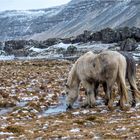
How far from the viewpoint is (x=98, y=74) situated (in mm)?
17234

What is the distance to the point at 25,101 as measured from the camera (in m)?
21.1

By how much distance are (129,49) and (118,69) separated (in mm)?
74387

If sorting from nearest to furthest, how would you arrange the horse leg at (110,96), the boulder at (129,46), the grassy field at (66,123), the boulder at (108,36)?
the grassy field at (66,123)
the horse leg at (110,96)
the boulder at (129,46)
the boulder at (108,36)

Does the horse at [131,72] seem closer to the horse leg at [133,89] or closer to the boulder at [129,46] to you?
the horse leg at [133,89]

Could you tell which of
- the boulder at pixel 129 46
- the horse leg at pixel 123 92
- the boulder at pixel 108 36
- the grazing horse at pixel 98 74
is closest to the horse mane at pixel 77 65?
the grazing horse at pixel 98 74

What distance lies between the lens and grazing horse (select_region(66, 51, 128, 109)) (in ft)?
54.5

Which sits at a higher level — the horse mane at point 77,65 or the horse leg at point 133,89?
the horse mane at point 77,65

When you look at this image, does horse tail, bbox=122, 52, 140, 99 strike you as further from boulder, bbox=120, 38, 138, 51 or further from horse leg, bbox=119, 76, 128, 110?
boulder, bbox=120, 38, 138, 51

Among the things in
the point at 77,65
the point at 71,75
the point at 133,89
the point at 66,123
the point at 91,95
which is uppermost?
the point at 77,65

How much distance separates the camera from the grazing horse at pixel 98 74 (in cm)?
1661

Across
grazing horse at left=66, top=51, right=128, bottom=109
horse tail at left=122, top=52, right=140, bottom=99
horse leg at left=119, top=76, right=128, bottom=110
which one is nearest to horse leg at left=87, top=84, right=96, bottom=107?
grazing horse at left=66, top=51, right=128, bottom=109

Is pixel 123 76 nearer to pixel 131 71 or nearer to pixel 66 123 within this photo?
pixel 131 71

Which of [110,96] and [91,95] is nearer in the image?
[110,96]

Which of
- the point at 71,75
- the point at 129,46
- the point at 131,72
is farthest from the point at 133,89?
the point at 129,46
